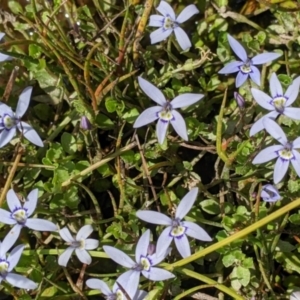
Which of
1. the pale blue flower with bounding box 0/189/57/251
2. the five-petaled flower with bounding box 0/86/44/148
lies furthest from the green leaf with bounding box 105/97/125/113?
the pale blue flower with bounding box 0/189/57/251

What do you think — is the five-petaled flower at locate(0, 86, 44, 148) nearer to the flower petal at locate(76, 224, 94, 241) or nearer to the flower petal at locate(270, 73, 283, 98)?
the flower petal at locate(76, 224, 94, 241)

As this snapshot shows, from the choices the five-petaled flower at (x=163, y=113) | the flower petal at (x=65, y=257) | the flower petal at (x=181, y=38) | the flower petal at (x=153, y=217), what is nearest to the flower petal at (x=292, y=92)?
the five-petaled flower at (x=163, y=113)

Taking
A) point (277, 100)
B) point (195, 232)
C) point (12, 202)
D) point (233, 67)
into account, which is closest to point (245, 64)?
point (233, 67)

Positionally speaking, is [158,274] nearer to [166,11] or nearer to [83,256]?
[83,256]

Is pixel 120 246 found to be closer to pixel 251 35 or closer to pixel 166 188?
pixel 166 188

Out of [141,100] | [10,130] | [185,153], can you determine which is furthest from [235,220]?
[10,130]
